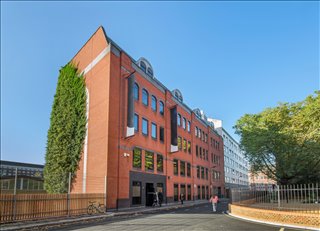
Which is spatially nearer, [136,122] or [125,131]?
[125,131]

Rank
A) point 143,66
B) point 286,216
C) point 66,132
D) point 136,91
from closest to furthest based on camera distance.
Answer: point 286,216, point 66,132, point 136,91, point 143,66

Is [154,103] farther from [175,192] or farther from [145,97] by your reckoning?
[175,192]

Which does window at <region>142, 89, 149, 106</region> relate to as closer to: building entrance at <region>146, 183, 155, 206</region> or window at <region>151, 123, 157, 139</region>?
window at <region>151, 123, 157, 139</region>

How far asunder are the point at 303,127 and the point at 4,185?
33.5 m

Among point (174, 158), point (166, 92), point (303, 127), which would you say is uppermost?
point (166, 92)

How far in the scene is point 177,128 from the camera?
1547 inches

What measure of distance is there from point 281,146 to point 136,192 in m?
17.9

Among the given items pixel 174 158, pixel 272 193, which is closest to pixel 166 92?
pixel 174 158

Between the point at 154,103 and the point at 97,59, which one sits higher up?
the point at 97,59

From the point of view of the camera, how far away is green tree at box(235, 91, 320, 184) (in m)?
30.0

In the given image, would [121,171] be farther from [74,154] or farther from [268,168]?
[268,168]

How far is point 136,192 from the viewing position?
27.4 metres

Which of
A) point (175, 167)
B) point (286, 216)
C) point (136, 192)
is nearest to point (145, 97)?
point (136, 192)

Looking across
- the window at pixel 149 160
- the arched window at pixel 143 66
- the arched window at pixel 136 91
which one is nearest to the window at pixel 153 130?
the window at pixel 149 160
